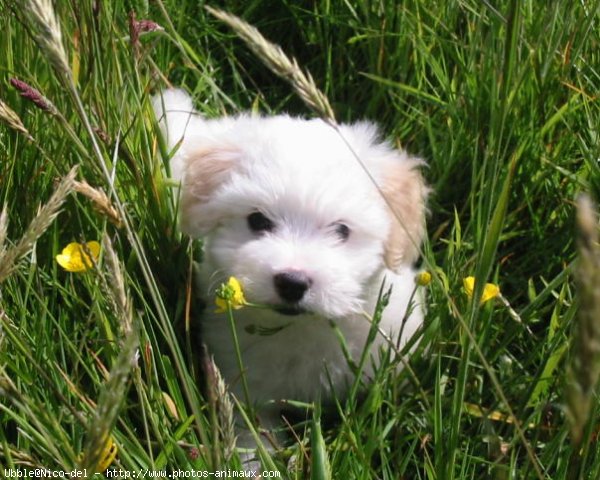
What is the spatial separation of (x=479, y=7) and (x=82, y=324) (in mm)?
1981

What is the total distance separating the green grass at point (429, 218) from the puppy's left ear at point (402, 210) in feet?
0.33

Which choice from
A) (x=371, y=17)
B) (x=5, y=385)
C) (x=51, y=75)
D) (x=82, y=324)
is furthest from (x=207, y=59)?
(x=5, y=385)

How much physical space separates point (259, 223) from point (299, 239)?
161 millimetres

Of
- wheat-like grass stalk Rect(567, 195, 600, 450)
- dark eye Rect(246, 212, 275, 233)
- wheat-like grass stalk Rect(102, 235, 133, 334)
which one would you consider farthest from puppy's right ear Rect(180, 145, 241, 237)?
wheat-like grass stalk Rect(567, 195, 600, 450)

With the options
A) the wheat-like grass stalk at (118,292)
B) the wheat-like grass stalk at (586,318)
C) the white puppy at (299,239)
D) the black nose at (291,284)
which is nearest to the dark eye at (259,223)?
the white puppy at (299,239)

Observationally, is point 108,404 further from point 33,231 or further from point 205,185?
point 205,185

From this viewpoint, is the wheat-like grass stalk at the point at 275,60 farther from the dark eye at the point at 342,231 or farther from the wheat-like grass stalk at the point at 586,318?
the dark eye at the point at 342,231

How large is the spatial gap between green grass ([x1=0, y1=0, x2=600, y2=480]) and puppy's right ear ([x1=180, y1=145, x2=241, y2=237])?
16 centimetres

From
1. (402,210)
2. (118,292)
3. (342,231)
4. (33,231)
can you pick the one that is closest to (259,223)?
(342,231)

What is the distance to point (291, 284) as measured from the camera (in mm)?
2355

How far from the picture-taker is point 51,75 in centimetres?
295

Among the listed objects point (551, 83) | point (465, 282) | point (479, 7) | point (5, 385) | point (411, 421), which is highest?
point (479, 7)

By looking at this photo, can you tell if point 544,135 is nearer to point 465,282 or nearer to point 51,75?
point 465,282

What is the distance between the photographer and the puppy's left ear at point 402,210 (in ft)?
8.83
